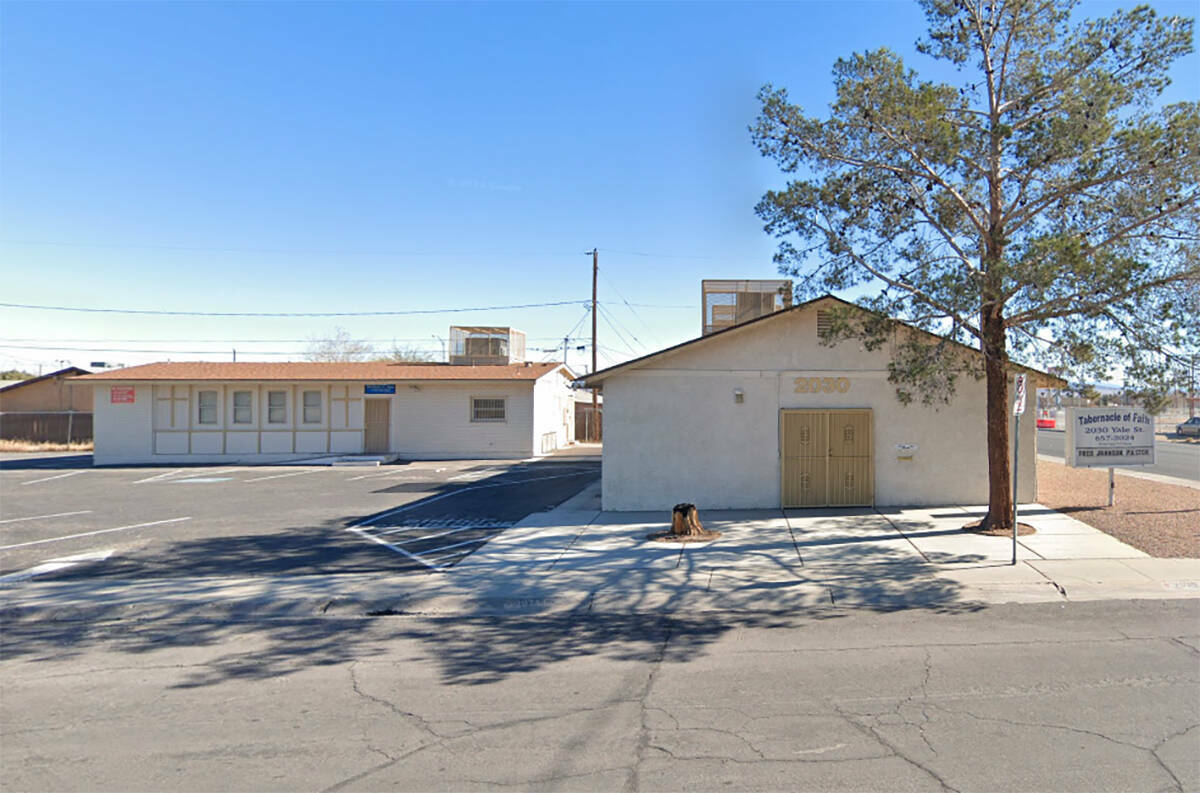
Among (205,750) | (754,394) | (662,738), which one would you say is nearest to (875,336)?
(754,394)

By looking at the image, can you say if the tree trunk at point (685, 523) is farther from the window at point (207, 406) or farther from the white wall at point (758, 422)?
the window at point (207, 406)

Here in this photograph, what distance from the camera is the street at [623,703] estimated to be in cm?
420

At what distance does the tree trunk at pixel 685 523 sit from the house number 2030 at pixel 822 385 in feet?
12.1

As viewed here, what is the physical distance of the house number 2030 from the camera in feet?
45.0

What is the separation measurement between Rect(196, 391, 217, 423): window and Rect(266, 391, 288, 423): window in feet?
6.74

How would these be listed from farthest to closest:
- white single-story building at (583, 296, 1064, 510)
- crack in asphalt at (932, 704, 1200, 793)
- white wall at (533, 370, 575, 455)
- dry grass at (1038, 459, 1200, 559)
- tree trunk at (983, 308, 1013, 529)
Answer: white wall at (533, 370, 575, 455), white single-story building at (583, 296, 1064, 510), tree trunk at (983, 308, 1013, 529), dry grass at (1038, 459, 1200, 559), crack in asphalt at (932, 704, 1200, 793)

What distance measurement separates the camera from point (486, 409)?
93.8ft

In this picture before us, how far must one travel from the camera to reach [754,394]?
13.7 metres

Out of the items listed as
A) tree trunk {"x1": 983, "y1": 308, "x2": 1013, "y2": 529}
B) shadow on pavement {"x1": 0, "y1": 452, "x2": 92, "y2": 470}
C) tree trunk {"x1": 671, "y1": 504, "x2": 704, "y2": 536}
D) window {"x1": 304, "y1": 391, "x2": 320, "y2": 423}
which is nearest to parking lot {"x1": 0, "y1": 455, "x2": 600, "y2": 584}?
shadow on pavement {"x1": 0, "y1": 452, "x2": 92, "y2": 470}

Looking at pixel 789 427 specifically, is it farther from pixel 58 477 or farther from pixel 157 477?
pixel 58 477

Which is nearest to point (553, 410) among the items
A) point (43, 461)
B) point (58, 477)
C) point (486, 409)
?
point (486, 409)

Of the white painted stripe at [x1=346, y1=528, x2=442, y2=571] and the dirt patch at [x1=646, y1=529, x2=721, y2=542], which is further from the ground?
the dirt patch at [x1=646, y1=529, x2=721, y2=542]

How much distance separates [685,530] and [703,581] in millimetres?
2530

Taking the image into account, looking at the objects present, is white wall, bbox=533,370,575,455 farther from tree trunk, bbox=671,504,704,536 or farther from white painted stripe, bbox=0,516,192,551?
tree trunk, bbox=671,504,704,536
